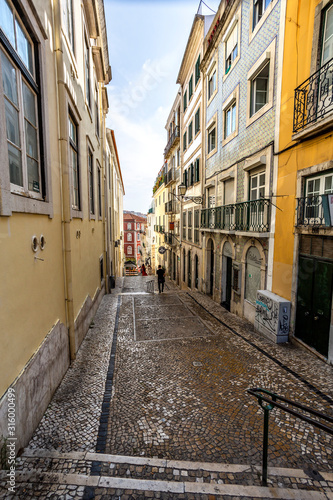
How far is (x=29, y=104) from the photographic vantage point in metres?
3.95

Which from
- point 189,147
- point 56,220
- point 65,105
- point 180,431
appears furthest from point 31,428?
point 189,147

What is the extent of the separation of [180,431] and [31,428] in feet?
6.90

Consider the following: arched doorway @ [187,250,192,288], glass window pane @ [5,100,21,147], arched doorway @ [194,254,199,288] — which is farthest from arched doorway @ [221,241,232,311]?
glass window pane @ [5,100,21,147]

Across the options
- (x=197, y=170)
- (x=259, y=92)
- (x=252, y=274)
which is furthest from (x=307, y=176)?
(x=197, y=170)

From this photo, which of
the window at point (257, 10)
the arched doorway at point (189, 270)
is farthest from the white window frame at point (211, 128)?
the arched doorway at point (189, 270)

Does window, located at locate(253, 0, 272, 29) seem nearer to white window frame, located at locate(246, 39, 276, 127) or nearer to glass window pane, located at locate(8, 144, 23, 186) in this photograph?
white window frame, located at locate(246, 39, 276, 127)

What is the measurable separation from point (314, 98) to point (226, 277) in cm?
797

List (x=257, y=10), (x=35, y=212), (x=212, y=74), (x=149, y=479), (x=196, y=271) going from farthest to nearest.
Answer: (x=196, y=271), (x=212, y=74), (x=257, y=10), (x=35, y=212), (x=149, y=479)

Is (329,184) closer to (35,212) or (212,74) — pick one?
(35,212)

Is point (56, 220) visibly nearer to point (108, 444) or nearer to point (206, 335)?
point (108, 444)

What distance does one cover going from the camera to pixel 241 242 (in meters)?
9.76

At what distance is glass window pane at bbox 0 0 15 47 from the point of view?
3.09 meters

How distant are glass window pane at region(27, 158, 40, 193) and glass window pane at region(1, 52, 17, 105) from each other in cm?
89

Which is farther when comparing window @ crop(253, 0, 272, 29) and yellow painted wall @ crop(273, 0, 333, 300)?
window @ crop(253, 0, 272, 29)
